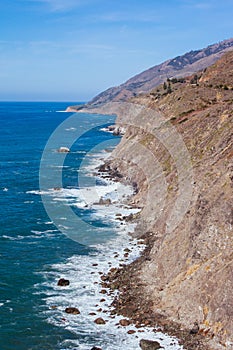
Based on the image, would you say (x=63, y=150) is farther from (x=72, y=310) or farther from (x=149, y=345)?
(x=149, y=345)

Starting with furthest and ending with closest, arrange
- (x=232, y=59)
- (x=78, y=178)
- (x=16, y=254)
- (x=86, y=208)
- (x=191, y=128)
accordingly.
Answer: (x=232, y=59) < (x=78, y=178) < (x=191, y=128) < (x=86, y=208) < (x=16, y=254)

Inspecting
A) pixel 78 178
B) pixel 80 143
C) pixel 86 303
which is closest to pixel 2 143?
pixel 80 143

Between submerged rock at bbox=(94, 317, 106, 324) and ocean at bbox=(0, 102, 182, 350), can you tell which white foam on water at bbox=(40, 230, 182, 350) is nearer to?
ocean at bbox=(0, 102, 182, 350)

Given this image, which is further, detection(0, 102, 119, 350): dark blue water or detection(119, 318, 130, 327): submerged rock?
detection(119, 318, 130, 327): submerged rock

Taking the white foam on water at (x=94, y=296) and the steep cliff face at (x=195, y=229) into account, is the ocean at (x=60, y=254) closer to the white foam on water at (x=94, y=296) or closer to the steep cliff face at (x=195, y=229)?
the white foam on water at (x=94, y=296)

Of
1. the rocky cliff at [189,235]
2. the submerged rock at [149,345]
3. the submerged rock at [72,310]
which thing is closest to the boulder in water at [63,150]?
the rocky cliff at [189,235]

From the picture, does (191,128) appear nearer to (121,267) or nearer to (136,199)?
(136,199)

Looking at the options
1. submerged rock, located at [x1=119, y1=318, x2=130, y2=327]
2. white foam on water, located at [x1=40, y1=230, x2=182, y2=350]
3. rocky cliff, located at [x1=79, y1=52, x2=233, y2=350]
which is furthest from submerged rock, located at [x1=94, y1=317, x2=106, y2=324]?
rocky cliff, located at [x1=79, y1=52, x2=233, y2=350]
